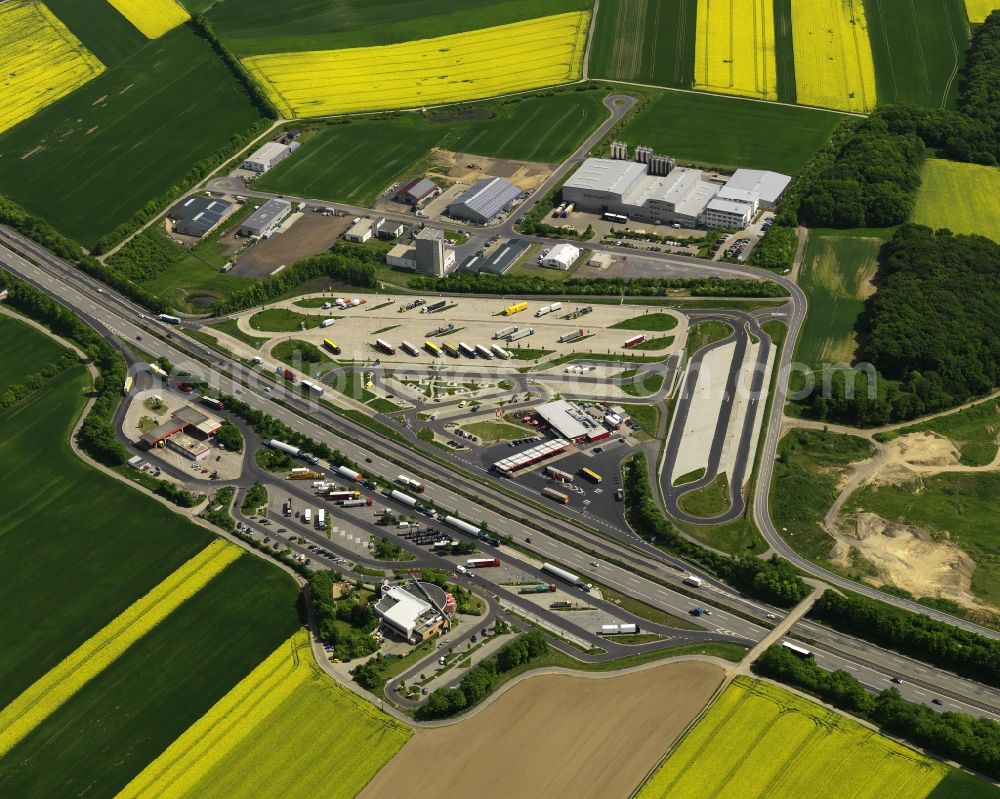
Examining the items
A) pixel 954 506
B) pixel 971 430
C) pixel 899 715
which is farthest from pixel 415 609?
pixel 971 430

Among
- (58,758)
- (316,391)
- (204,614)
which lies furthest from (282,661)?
(316,391)

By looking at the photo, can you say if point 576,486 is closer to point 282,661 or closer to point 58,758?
point 282,661

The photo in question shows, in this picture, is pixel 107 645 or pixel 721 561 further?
pixel 721 561

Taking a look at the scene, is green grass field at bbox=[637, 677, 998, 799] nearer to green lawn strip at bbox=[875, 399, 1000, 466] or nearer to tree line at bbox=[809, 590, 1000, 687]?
tree line at bbox=[809, 590, 1000, 687]

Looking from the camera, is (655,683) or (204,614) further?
(204,614)

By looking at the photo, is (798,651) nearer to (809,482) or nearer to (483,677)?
(809,482)

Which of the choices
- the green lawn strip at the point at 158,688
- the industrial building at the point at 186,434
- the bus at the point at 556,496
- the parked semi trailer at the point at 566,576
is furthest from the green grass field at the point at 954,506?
the industrial building at the point at 186,434
